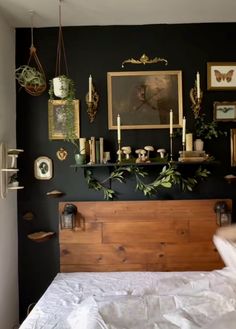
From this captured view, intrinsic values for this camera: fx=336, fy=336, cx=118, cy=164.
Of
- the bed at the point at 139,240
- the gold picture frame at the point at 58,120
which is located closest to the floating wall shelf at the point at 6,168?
the gold picture frame at the point at 58,120

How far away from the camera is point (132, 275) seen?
2555 millimetres

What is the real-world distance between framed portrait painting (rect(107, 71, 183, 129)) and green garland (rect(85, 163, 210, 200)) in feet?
1.17

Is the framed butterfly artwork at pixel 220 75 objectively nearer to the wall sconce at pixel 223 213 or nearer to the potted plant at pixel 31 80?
the wall sconce at pixel 223 213

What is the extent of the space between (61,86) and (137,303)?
1.62m

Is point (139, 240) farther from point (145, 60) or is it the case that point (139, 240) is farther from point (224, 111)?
point (145, 60)

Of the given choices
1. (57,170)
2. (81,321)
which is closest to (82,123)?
(57,170)

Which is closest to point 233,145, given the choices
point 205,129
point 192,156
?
point 205,129

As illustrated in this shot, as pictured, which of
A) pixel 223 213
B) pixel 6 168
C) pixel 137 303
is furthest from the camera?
pixel 223 213

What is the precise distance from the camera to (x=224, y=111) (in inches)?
107

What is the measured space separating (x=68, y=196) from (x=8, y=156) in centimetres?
58

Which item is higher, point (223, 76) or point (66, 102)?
point (223, 76)

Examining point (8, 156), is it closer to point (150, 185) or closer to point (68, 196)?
point (68, 196)

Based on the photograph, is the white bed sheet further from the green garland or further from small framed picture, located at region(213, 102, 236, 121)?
small framed picture, located at region(213, 102, 236, 121)

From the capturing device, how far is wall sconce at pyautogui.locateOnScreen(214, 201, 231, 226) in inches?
102
